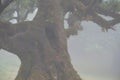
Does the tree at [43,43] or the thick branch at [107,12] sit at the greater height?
the thick branch at [107,12]

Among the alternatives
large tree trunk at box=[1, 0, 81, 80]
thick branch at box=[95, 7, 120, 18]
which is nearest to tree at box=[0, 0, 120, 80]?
large tree trunk at box=[1, 0, 81, 80]

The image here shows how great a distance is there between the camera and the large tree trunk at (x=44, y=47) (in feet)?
43.0

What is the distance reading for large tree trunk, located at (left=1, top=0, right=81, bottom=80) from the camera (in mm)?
13102

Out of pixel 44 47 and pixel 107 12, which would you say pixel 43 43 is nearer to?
pixel 44 47

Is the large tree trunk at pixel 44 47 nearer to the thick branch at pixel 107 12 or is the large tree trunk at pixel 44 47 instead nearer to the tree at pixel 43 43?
the tree at pixel 43 43

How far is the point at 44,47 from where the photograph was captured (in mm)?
13562

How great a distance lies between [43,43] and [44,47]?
0.19 m

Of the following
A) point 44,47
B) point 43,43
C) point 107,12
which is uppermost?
point 107,12

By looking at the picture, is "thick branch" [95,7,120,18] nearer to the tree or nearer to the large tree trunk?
the tree

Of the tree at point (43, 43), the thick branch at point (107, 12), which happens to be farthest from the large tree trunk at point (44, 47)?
the thick branch at point (107, 12)

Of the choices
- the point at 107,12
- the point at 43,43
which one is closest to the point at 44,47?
the point at 43,43

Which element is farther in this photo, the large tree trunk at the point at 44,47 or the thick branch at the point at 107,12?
the thick branch at the point at 107,12

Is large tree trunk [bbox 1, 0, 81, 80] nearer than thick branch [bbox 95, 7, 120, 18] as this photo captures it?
Yes

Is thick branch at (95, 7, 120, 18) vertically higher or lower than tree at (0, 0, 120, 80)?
higher
